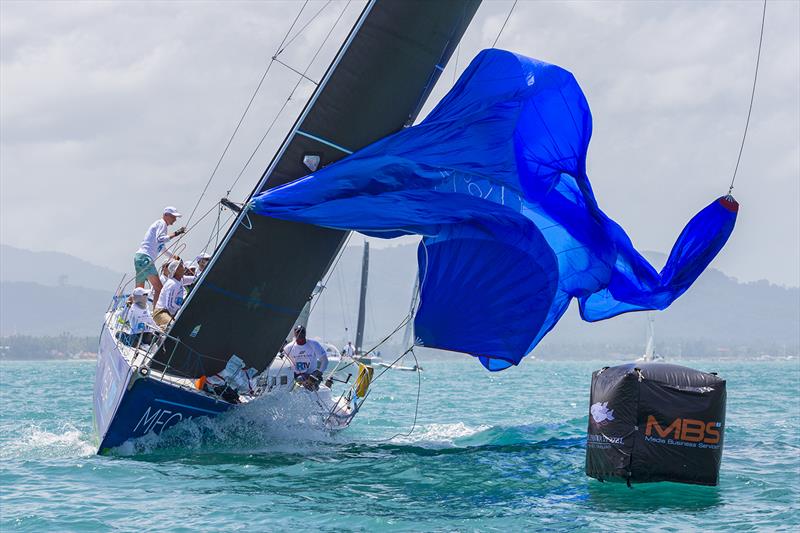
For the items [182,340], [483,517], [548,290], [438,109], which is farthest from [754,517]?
[182,340]

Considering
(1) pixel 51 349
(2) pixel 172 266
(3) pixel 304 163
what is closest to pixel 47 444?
(2) pixel 172 266

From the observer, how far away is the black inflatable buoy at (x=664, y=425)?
9.46 meters

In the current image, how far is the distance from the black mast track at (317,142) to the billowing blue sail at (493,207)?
1.99 feet

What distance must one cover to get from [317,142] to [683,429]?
5402 mm

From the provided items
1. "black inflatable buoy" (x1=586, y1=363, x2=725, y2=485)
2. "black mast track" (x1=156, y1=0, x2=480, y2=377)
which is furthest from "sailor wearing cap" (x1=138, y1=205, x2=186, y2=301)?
"black inflatable buoy" (x1=586, y1=363, x2=725, y2=485)

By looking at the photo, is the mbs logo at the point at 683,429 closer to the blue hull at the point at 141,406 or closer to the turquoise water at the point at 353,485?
the turquoise water at the point at 353,485

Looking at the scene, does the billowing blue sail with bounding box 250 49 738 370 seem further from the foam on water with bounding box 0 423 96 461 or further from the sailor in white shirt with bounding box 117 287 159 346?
the foam on water with bounding box 0 423 96 461

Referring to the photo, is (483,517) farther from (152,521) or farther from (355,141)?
(355,141)

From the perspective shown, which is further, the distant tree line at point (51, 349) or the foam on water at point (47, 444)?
the distant tree line at point (51, 349)

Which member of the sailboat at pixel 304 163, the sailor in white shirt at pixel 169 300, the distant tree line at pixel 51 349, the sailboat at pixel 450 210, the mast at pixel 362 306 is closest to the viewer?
the sailboat at pixel 450 210

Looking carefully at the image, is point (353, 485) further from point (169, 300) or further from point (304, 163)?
point (169, 300)

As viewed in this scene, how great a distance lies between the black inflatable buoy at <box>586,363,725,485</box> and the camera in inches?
372

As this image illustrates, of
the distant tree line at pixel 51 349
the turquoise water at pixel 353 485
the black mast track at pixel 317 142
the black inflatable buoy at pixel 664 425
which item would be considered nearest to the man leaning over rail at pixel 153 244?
the black mast track at pixel 317 142

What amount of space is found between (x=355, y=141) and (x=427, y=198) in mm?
1368
